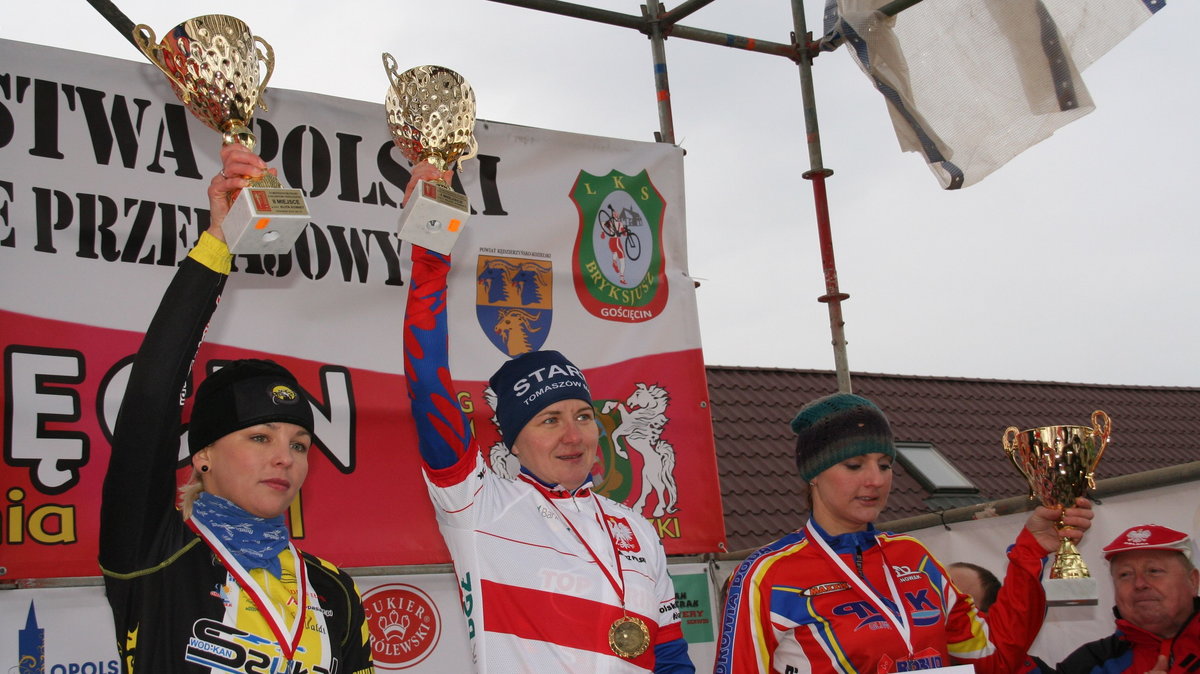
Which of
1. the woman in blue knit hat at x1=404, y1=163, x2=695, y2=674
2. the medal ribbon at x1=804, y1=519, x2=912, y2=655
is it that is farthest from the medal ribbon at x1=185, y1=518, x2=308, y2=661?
the medal ribbon at x1=804, y1=519, x2=912, y2=655

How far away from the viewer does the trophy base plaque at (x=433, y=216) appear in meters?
2.65

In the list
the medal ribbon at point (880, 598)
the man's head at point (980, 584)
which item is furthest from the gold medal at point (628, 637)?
the man's head at point (980, 584)

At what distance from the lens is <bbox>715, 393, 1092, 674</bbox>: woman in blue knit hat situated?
110 inches

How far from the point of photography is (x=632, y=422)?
4184 mm

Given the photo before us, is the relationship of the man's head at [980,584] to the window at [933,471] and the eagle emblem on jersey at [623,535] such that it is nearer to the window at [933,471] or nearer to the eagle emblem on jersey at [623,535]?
the eagle emblem on jersey at [623,535]

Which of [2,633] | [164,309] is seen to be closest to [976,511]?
[164,309]

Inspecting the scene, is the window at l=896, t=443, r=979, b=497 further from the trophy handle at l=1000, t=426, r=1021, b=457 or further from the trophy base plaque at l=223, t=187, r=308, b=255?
the trophy base plaque at l=223, t=187, r=308, b=255

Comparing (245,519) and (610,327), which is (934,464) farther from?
(245,519)

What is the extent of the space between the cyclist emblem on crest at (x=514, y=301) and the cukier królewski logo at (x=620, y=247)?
17 centimetres

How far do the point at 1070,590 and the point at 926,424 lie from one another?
885 cm

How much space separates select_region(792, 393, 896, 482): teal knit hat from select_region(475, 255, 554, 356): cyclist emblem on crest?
4.19ft

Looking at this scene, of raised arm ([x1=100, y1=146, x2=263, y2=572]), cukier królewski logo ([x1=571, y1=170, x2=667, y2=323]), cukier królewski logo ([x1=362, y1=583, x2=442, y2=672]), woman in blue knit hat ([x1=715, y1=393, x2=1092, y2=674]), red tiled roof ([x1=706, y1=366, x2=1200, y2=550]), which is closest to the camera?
raised arm ([x1=100, y1=146, x2=263, y2=572])

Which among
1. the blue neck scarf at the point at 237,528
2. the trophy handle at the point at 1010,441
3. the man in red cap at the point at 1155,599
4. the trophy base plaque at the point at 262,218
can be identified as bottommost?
the man in red cap at the point at 1155,599

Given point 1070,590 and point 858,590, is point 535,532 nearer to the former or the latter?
point 858,590
